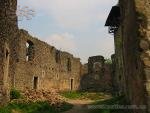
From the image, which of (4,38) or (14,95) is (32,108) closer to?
(14,95)

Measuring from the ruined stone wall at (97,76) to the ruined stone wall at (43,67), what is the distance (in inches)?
42.2

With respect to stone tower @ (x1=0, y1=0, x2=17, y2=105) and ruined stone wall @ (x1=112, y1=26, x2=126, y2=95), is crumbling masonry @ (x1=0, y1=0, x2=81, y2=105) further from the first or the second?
ruined stone wall @ (x1=112, y1=26, x2=126, y2=95)

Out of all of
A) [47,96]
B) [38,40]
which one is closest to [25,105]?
[47,96]

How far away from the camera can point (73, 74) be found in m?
33.8

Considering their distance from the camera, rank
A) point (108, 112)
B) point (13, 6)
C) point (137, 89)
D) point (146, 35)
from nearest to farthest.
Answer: point (146, 35)
point (137, 89)
point (108, 112)
point (13, 6)

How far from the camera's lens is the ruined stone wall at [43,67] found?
866 inches

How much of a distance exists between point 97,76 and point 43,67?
31.6ft

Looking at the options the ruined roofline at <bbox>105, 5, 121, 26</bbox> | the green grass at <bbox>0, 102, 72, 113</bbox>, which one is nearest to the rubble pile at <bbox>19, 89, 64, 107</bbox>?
the green grass at <bbox>0, 102, 72, 113</bbox>

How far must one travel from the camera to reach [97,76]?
33906 mm

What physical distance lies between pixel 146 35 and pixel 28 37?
54.6 feet

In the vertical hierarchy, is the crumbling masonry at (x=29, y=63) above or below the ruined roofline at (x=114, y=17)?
below

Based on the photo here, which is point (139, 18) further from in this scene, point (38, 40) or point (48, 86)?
point (48, 86)

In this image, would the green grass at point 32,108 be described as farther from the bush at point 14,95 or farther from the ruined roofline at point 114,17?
the ruined roofline at point 114,17

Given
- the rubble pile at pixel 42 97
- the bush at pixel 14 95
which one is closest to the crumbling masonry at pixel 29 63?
the bush at pixel 14 95
